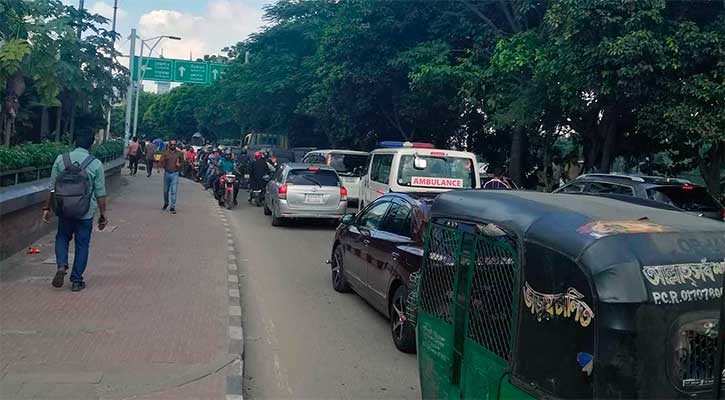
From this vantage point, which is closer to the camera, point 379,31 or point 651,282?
point 651,282

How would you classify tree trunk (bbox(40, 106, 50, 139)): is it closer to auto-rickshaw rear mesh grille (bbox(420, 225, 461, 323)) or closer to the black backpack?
the black backpack

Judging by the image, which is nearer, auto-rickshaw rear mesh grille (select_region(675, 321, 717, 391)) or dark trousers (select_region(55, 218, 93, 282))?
auto-rickshaw rear mesh grille (select_region(675, 321, 717, 391))

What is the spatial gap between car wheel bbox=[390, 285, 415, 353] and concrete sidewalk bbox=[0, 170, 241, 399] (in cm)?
163

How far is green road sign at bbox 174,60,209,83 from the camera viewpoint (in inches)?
1673

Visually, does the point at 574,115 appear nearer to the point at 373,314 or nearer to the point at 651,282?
the point at 373,314

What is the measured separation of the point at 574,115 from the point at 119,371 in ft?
53.9

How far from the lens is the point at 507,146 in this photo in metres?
28.7

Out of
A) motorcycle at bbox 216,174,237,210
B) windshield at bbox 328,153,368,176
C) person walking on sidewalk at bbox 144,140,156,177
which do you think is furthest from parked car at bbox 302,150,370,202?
person walking on sidewalk at bbox 144,140,156,177

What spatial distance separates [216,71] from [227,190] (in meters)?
25.8

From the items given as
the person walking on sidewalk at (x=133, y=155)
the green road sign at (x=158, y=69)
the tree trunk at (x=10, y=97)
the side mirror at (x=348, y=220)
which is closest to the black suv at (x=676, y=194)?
the side mirror at (x=348, y=220)

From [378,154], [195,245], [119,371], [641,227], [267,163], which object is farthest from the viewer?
[267,163]

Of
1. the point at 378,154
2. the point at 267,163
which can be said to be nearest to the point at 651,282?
the point at 378,154

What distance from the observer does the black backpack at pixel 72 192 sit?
7.67 m

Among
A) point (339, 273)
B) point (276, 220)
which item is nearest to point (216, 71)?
point (276, 220)
